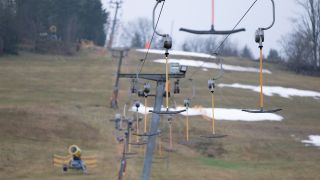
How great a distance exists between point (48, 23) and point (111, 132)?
60.3m

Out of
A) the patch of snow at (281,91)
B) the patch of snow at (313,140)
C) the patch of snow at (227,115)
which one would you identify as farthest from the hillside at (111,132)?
the patch of snow at (281,91)

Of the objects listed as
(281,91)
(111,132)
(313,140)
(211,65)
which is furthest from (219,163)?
(211,65)

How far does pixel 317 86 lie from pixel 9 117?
43.6 meters

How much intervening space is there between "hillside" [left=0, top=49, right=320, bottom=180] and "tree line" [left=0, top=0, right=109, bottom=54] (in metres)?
8.27

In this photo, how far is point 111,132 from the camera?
1783 inches

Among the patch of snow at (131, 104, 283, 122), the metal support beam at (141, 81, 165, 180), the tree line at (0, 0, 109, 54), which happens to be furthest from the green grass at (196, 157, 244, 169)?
the tree line at (0, 0, 109, 54)

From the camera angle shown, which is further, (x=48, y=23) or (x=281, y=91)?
(x=48, y=23)

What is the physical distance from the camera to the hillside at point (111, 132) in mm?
35031

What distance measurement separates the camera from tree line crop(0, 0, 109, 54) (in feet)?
264

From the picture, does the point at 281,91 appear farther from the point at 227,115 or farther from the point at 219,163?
the point at 219,163

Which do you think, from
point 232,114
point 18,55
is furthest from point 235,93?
point 18,55

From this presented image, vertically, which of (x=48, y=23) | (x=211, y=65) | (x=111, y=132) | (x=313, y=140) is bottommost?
(x=313, y=140)

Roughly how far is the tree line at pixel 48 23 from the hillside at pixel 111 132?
8.27m

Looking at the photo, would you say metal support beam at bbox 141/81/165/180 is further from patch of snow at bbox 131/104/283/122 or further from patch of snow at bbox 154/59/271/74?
patch of snow at bbox 154/59/271/74
